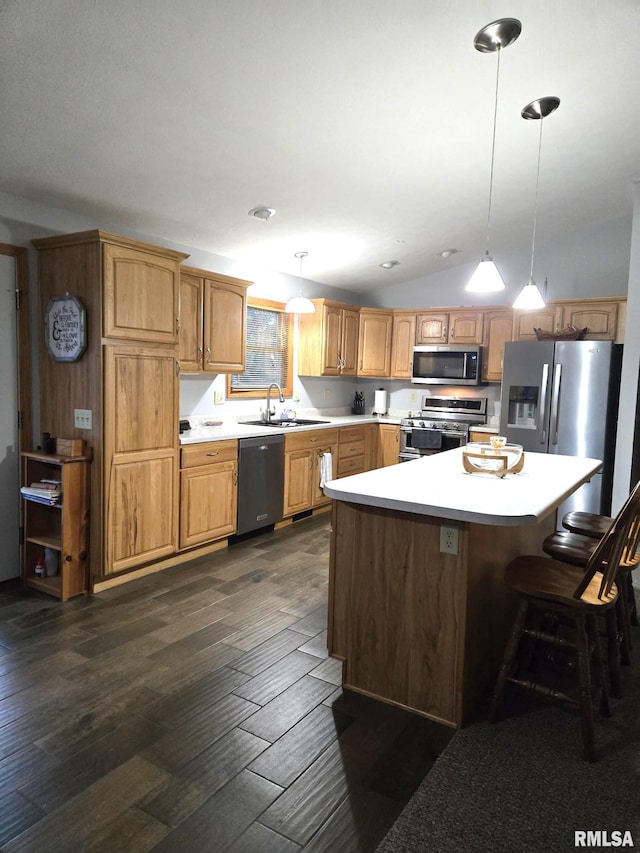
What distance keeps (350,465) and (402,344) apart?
157 centimetres

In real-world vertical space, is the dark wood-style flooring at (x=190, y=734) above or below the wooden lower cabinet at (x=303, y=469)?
below

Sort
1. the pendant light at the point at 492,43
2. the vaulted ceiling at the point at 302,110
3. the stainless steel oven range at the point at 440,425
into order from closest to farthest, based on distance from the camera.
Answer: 1. the vaulted ceiling at the point at 302,110
2. the pendant light at the point at 492,43
3. the stainless steel oven range at the point at 440,425

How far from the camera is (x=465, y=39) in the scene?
7.72 ft

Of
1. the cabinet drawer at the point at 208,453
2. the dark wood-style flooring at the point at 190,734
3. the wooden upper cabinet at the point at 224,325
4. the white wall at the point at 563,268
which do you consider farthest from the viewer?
the white wall at the point at 563,268

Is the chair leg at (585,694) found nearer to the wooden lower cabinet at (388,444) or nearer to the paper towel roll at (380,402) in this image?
the wooden lower cabinet at (388,444)

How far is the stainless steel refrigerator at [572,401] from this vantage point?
4.59 meters

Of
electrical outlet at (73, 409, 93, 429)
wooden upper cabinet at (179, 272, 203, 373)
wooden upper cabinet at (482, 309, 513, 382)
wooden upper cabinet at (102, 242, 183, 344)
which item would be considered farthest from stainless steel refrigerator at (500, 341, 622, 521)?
electrical outlet at (73, 409, 93, 429)

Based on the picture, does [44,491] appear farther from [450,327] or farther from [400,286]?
[400,286]

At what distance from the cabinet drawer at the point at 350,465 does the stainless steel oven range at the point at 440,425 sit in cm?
45

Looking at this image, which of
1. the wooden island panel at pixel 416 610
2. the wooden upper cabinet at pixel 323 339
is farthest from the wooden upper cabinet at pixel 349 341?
the wooden island panel at pixel 416 610

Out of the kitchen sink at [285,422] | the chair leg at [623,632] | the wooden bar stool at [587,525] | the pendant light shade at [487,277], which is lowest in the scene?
the chair leg at [623,632]

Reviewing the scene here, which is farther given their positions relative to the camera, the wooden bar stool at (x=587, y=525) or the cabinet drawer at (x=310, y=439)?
the cabinet drawer at (x=310, y=439)

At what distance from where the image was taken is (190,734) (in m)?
2.01

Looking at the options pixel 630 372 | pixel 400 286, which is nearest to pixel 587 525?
pixel 630 372
